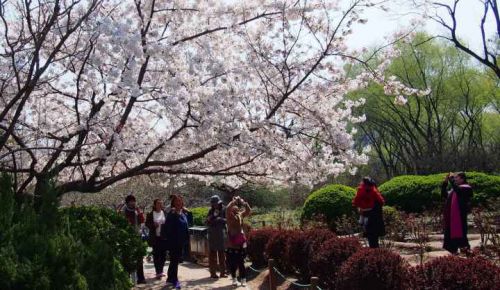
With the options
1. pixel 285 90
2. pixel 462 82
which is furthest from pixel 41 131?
pixel 462 82

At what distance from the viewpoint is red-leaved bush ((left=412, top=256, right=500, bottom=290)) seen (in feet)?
16.8

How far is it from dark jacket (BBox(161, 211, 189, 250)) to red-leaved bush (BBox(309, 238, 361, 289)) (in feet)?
9.61

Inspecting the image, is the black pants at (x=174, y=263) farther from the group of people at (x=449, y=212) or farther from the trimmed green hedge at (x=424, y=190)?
the trimmed green hedge at (x=424, y=190)

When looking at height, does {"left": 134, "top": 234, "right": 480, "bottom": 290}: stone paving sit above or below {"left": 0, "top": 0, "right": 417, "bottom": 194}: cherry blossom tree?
below

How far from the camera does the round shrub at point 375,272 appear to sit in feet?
20.3

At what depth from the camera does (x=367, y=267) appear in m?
6.53

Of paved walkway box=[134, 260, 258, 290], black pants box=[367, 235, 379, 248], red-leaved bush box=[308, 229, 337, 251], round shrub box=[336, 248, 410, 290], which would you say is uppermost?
red-leaved bush box=[308, 229, 337, 251]

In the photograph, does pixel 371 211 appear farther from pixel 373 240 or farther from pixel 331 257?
pixel 331 257

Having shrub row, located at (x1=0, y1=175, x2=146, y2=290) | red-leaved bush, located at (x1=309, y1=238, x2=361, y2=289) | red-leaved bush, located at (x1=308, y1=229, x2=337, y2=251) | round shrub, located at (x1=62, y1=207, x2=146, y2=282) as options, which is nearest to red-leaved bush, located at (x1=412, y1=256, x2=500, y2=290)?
red-leaved bush, located at (x1=309, y1=238, x2=361, y2=289)

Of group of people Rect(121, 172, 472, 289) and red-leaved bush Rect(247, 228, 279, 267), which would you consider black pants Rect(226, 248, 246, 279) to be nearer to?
group of people Rect(121, 172, 472, 289)

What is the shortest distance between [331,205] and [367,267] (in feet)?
30.9

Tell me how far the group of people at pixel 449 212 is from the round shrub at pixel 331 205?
5.21 metres

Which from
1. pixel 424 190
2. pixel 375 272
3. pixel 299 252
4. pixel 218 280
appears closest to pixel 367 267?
pixel 375 272

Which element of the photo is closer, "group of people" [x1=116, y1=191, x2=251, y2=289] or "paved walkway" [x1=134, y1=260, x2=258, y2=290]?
"group of people" [x1=116, y1=191, x2=251, y2=289]
